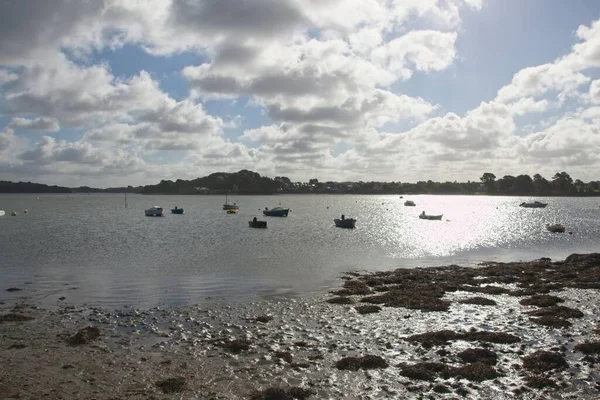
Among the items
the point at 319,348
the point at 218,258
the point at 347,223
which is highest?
the point at 319,348

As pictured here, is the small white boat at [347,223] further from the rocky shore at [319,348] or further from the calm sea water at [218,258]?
the rocky shore at [319,348]

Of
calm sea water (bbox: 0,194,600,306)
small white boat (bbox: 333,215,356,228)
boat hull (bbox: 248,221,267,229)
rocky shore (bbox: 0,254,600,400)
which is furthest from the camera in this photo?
small white boat (bbox: 333,215,356,228)

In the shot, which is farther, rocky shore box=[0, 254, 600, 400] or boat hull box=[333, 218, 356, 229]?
boat hull box=[333, 218, 356, 229]

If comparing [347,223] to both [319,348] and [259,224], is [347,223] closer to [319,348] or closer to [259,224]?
[259,224]

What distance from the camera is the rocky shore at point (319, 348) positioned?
14.4m

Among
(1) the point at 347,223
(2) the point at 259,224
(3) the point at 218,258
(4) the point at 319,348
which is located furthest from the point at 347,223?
(4) the point at 319,348

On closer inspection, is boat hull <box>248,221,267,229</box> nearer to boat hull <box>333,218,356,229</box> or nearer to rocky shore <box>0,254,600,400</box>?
boat hull <box>333,218,356,229</box>

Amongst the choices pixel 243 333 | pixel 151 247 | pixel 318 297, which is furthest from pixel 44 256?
pixel 243 333

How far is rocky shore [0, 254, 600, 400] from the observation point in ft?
47.4

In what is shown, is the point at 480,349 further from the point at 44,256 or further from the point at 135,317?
the point at 44,256

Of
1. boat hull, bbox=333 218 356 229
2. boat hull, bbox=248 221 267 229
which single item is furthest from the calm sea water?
boat hull, bbox=333 218 356 229

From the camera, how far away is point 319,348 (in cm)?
1834

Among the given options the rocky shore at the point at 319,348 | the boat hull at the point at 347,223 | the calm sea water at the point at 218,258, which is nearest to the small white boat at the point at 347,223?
the boat hull at the point at 347,223

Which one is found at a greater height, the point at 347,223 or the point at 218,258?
the point at 347,223
